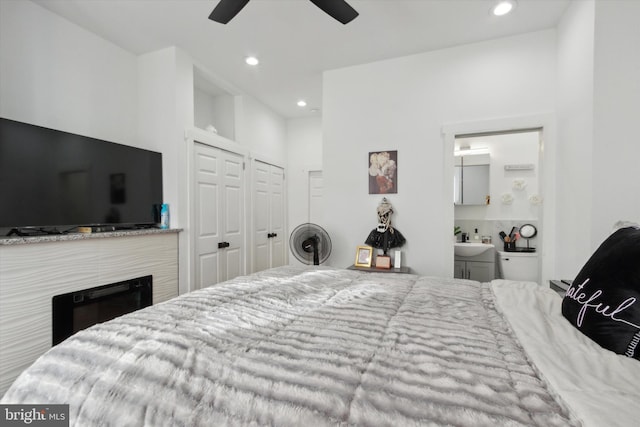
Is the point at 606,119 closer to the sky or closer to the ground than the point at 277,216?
closer to the sky

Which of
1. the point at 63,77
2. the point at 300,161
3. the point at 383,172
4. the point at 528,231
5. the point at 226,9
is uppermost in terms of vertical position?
the point at 226,9

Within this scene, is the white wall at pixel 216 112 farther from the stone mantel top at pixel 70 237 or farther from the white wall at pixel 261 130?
the stone mantel top at pixel 70 237

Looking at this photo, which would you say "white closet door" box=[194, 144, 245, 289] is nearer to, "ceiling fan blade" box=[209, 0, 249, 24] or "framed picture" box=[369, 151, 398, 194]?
"ceiling fan blade" box=[209, 0, 249, 24]

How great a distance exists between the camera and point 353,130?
3.06 meters

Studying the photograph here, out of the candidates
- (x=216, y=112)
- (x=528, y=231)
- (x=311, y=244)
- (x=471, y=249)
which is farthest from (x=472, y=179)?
(x=216, y=112)

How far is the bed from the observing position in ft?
1.83

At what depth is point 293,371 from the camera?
678 mm

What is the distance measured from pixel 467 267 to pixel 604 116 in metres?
2.34

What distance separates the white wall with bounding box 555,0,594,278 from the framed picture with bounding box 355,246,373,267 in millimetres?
1576

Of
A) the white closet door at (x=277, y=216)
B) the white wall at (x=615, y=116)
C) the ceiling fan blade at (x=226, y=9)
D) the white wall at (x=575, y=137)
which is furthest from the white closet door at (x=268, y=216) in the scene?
the white wall at (x=615, y=116)

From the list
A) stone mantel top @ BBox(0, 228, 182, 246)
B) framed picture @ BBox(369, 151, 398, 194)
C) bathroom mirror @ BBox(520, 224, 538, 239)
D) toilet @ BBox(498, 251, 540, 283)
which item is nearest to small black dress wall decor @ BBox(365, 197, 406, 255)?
framed picture @ BBox(369, 151, 398, 194)

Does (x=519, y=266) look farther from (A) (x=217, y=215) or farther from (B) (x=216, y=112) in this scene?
(B) (x=216, y=112)

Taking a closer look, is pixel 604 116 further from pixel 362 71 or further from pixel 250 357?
pixel 250 357

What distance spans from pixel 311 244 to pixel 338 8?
2023mm
